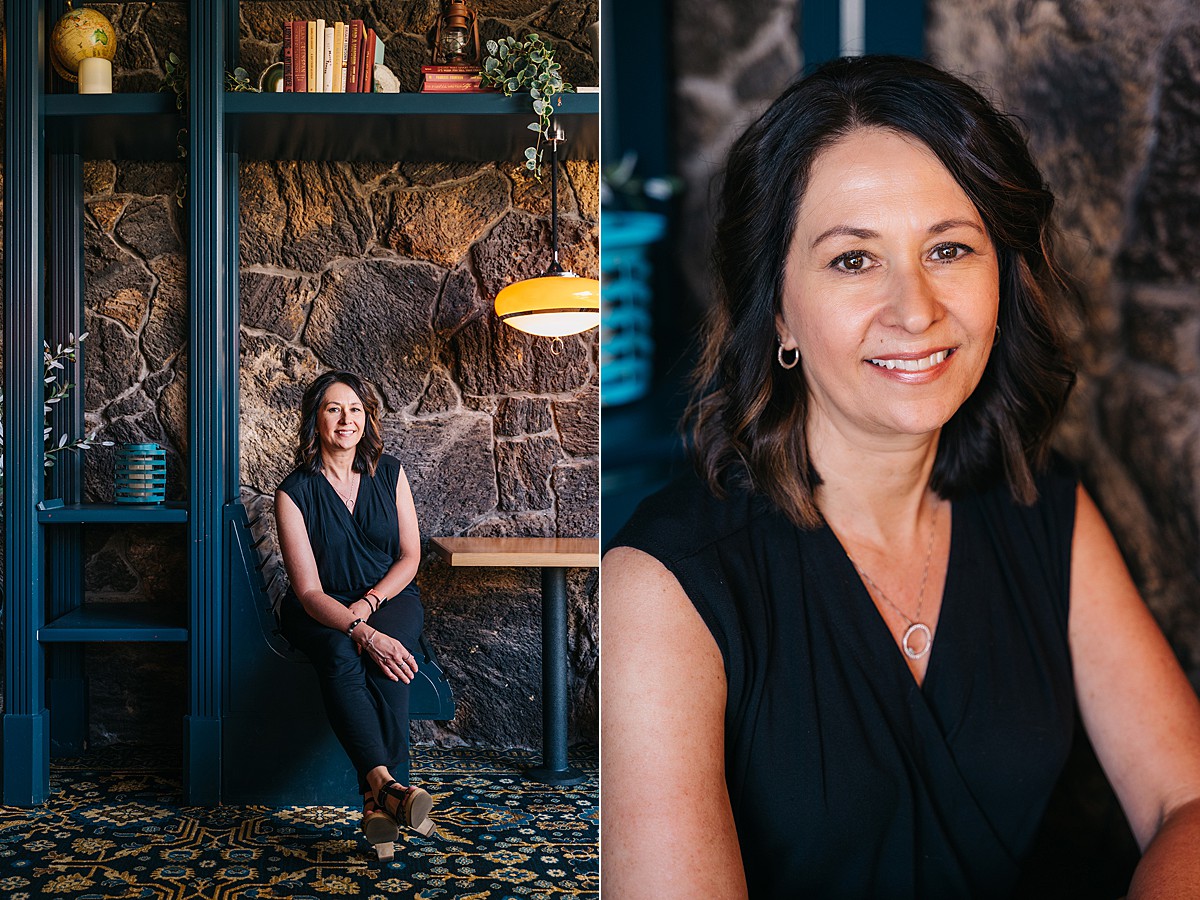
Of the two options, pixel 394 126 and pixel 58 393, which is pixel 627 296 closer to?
pixel 394 126

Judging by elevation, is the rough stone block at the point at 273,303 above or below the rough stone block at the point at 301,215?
below

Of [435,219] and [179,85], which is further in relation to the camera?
[435,219]

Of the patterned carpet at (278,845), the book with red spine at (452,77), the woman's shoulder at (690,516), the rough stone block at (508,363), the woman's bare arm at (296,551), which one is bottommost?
the patterned carpet at (278,845)

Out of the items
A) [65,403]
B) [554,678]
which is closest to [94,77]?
[65,403]

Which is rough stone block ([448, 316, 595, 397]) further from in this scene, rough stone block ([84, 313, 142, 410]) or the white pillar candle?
the white pillar candle

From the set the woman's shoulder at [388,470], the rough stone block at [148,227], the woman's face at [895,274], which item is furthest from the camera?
the rough stone block at [148,227]

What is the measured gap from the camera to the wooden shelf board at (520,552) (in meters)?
2.54

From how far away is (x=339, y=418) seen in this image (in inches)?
109

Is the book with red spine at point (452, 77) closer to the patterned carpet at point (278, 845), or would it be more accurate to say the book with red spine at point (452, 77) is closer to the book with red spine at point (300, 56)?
the book with red spine at point (300, 56)

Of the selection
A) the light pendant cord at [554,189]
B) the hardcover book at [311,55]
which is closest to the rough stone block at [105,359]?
the hardcover book at [311,55]

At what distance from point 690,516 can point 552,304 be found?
75.9 inches

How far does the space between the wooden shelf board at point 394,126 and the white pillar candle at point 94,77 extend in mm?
342

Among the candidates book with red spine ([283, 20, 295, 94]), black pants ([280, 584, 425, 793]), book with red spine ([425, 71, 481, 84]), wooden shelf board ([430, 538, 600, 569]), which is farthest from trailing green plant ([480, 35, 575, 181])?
black pants ([280, 584, 425, 793])

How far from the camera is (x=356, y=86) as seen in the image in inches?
A: 105
